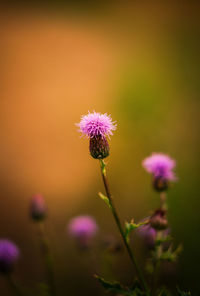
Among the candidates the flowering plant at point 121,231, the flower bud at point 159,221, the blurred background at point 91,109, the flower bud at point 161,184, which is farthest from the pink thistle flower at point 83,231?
the flower bud at point 159,221

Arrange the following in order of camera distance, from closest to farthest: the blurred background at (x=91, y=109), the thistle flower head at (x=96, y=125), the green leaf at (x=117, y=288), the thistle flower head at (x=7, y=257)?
the green leaf at (x=117, y=288)
the thistle flower head at (x=96, y=125)
the thistle flower head at (x=7, y=257)
the blurred background at (x=91, y=109)

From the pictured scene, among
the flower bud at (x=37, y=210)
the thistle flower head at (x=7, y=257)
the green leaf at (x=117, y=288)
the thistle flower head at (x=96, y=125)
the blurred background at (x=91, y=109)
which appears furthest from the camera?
the blurred background at (x=91, y=109)

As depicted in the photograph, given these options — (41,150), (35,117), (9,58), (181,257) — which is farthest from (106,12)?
(181,257)

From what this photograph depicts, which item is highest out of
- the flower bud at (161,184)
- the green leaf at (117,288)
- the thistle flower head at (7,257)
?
the flower bud at (161,184)

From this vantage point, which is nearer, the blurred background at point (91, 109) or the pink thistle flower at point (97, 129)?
the pink thistle flower at point (97, 129)

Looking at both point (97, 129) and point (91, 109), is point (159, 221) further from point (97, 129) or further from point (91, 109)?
point (91, 109)

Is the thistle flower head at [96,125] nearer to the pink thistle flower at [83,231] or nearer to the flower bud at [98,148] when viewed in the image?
the flower bud at [98,148]

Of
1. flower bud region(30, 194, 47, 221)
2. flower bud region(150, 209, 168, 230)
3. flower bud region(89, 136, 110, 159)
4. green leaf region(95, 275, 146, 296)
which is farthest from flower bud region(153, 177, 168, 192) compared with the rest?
flower bud region(30, 194, 47, 221)

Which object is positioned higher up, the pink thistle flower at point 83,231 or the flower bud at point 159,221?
the pink thistle flower at point 83,231
